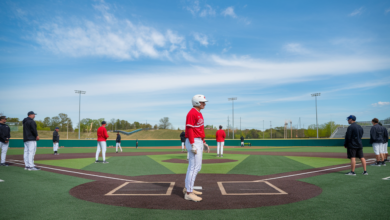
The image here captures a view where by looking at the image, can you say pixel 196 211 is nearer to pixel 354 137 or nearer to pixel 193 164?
pixel 193 164

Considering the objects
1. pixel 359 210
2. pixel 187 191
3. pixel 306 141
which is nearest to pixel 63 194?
pixel 187 191

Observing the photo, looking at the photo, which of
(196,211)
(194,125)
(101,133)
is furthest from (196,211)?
(101,133)

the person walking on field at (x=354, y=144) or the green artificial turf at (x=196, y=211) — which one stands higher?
the person walking on field at (x=354, y=144)

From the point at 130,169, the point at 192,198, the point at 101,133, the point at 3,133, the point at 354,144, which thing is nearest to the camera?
the point at 192,198

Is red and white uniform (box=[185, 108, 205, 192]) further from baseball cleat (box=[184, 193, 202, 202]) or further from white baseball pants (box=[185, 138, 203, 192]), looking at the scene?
baseball cleat (box=[184, 193, 202, 202])

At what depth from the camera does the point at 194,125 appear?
5129 millimetres

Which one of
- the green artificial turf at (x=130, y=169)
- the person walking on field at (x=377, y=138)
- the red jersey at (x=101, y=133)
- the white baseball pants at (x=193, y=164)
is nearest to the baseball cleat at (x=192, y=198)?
the white baseball pants at (x=193, y=164)

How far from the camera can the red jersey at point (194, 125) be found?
504 cm

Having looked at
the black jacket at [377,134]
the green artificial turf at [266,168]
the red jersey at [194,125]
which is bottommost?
the green artificial turf at [266,168]

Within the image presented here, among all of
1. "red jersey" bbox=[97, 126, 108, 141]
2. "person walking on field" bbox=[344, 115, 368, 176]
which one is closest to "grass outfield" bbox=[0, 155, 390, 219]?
"person walking on field" bbox=[344, 115, 368, 176]

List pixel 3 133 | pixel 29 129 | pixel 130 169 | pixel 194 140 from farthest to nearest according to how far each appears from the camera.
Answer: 1. pixel 130 169
2. pixel 3 133
3. pixel 29 129
4. pixel 194 140

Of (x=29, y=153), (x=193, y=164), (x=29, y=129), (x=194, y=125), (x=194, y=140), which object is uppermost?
(x=194, y=125)

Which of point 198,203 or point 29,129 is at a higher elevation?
point 29,129

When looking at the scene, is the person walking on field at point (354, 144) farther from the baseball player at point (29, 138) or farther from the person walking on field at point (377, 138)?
the baseball player at point (29, 138)
